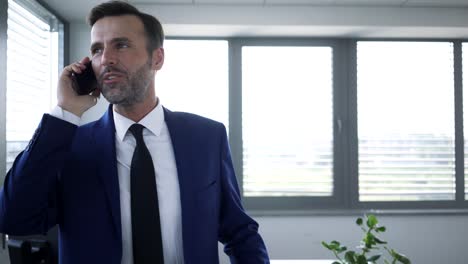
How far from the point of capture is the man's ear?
1.24 meters

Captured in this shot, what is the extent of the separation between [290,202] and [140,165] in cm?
292

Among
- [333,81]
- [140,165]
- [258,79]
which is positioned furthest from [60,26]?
[140,165]

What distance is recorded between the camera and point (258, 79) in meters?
3.86

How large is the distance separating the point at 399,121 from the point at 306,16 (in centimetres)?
134

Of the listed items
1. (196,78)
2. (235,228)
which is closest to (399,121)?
(196,78)

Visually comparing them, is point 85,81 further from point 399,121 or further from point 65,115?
point 399,121

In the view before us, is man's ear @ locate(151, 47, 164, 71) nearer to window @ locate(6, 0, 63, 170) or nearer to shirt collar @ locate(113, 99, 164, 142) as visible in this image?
shirt collar @ locate(113, 99, 164, 142)

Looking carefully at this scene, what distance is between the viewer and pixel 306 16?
356cm

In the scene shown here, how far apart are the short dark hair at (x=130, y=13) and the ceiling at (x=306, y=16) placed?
233 centimetres

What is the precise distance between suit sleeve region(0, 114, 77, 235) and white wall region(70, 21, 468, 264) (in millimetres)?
2872

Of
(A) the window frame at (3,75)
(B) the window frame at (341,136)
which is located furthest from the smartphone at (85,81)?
(B) the window frame at (341,136)

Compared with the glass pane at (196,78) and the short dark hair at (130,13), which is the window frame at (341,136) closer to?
the glass pane at (196,78)

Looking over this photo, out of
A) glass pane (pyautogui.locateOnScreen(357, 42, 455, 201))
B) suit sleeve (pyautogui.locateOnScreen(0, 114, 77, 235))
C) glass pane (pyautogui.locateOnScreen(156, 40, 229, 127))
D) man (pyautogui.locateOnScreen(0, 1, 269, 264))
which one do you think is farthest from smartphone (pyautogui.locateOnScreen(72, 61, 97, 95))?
glass pane (pyautogui.locateOnScreen(357, 42, 455, 201))

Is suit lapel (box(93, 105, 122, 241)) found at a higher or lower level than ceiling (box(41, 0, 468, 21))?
lower
